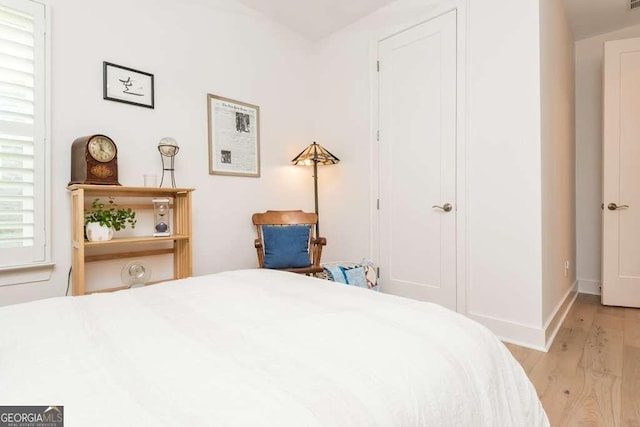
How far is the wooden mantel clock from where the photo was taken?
1964mm

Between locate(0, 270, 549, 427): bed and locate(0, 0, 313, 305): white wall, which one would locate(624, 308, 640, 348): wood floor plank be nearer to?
locate(0, 270, 549, 427): bed

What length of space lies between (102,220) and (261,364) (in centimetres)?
181

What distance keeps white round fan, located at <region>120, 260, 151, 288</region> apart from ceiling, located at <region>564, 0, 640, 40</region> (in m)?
4.02

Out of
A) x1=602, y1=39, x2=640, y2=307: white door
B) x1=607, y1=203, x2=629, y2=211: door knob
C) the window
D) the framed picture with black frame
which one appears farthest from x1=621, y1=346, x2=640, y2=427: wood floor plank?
the framed picture with black frame

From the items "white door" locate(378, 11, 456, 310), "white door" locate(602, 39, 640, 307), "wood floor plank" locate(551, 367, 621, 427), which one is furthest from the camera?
"white door" locate(602, 39, 640, 307)

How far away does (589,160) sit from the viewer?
3.70m

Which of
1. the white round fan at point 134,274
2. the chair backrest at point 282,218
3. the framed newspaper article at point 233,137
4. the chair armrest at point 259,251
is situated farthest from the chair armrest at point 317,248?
the white round fan at point 134,274

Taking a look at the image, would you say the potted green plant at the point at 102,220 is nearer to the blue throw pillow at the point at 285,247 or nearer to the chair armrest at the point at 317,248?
the blue throw pillow at the point at 285,247

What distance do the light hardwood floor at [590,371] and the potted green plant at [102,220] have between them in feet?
8.16

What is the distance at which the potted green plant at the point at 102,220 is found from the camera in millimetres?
2002

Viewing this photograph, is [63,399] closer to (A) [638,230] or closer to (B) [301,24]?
(B) [301,24]

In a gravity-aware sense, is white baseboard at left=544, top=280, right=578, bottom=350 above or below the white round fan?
below

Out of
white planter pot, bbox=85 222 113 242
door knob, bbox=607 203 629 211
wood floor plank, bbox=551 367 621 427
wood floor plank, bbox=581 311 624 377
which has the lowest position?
wood floor plank, bbox=551 367 621 427

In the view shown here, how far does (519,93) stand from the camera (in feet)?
7.63
